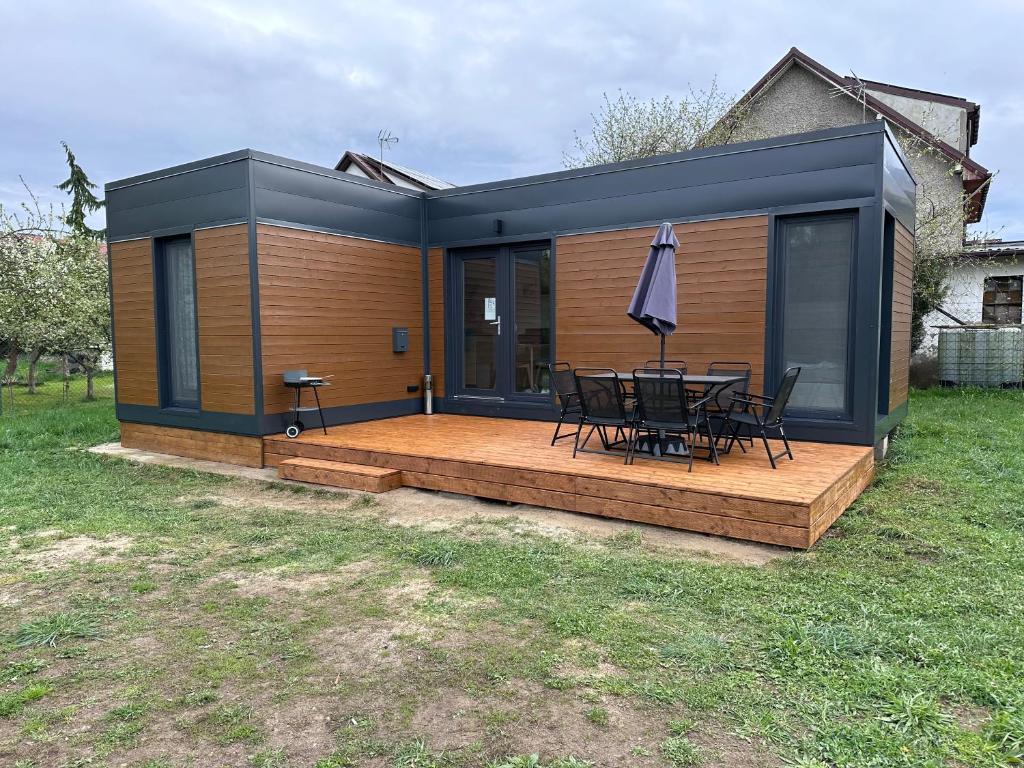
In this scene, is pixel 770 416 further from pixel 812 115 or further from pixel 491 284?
pixel 812 115

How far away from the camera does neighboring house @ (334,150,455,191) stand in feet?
49.2

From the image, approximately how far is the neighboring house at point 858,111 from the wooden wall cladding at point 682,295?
10.1 metres

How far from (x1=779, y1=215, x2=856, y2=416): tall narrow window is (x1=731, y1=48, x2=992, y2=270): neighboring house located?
32.5 ft

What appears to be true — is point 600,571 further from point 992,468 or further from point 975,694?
point 992,468

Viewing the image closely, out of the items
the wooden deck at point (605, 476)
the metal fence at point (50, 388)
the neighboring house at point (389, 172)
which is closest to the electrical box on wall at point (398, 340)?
the wooden deck at point (605, 476)

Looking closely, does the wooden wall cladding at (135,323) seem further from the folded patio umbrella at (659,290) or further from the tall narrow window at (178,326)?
the folded patio umbrella at (659,290)

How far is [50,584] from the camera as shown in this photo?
3420 millimetres

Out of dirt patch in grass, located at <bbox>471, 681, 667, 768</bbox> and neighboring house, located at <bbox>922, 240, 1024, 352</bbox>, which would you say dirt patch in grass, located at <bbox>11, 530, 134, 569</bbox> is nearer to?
dirt patch in grass, located at <bbox>471, 681, 667, 768</bbox>

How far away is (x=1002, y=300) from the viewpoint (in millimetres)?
13734

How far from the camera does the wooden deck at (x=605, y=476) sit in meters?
3.98

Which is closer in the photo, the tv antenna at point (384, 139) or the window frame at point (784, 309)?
the window frame at point (784, 309)

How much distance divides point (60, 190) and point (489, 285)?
956 inches

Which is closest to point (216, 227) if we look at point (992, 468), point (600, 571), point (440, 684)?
point (600, 571)

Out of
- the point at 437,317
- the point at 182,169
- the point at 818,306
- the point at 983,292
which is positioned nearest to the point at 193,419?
the point at 182,169
